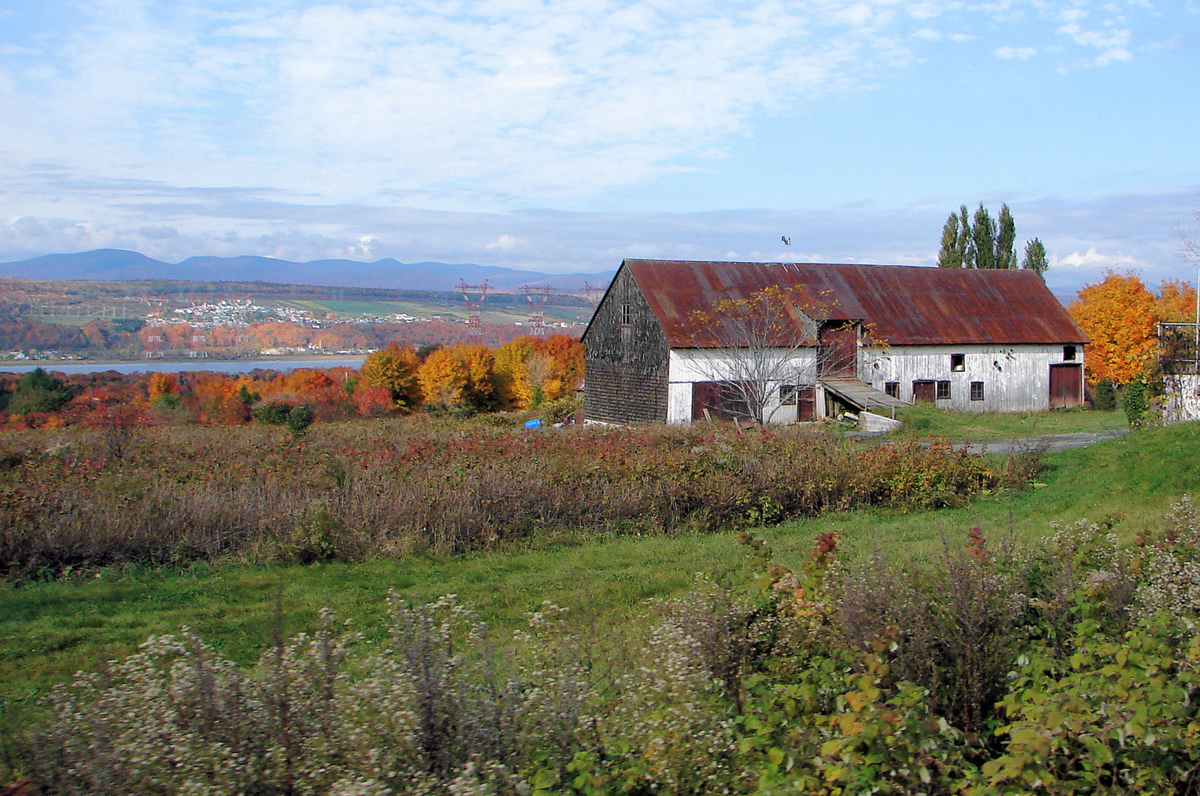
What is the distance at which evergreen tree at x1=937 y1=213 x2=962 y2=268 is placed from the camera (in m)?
54.6

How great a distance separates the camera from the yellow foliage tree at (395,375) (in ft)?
255

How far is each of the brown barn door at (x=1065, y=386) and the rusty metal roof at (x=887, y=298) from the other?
1326mm

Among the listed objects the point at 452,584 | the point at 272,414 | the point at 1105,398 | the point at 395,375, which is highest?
the point at 395,375

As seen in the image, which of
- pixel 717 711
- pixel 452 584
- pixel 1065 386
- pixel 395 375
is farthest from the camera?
pixel 395 375

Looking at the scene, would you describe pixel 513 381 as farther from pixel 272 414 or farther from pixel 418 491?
pixel 418 491

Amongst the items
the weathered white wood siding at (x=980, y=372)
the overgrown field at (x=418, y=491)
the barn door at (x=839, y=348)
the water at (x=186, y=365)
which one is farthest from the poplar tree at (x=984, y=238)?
the water at (x=186, y=365)

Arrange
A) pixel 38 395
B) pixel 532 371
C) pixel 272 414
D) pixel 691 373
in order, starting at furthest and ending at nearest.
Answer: pixel 532 371, pixel 38 395, pixel 272 414, pixel 691 373

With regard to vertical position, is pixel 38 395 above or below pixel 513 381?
below

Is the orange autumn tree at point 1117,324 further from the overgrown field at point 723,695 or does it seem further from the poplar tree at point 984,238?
the overgrown field at point 723,695

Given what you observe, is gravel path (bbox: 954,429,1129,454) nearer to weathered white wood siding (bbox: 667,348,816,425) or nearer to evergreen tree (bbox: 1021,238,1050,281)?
weathered white wood siding (bbox: 667,348,816,425)

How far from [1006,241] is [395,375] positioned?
4993cm

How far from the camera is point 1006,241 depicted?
2160 inches

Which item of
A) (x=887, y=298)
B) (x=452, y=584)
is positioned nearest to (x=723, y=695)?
(x=452, y=584)

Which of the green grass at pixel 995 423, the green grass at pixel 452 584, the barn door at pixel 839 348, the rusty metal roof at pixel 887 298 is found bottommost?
the green grass at pixel 452 584
